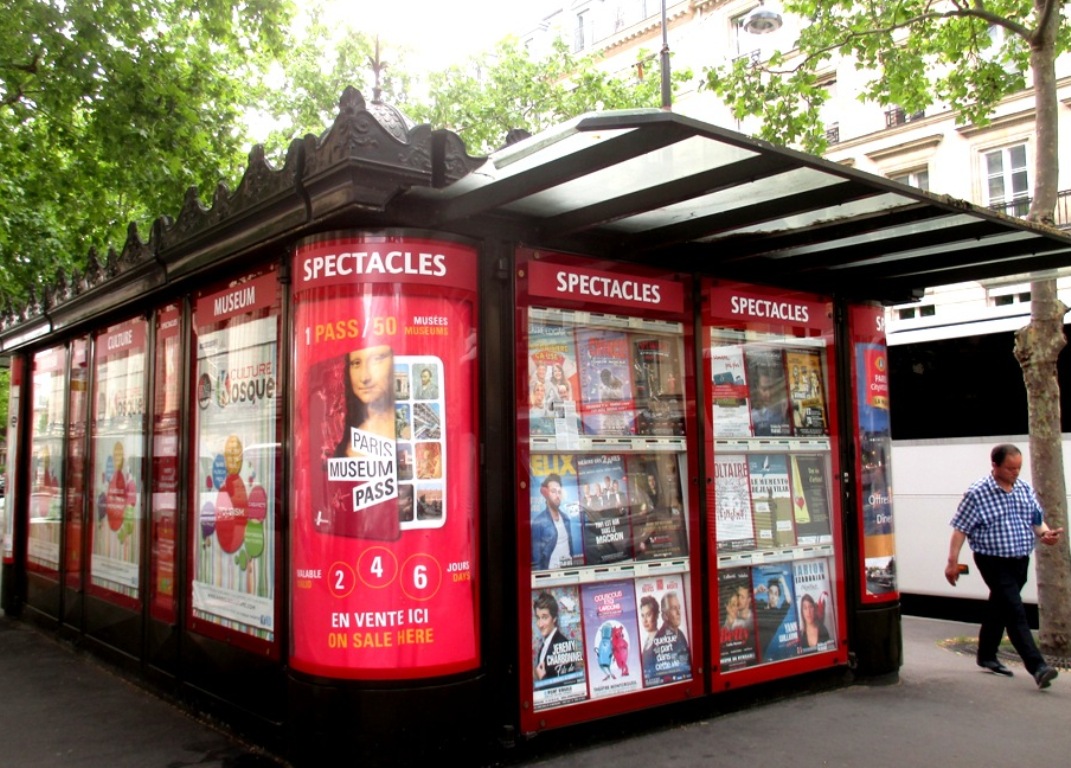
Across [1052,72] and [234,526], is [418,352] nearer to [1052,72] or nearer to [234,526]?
[234,526]

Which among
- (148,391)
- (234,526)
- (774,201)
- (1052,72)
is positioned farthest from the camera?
(1052,72)

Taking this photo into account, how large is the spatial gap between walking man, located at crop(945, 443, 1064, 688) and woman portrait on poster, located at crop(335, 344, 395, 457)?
4217mm

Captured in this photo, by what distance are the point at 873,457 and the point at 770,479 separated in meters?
0.99

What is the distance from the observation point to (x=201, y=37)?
10680mm

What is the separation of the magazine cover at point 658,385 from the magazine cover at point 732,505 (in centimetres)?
45

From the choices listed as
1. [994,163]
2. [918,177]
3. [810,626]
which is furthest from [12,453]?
[918,177]

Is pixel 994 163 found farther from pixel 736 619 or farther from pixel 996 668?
pixel 736 619

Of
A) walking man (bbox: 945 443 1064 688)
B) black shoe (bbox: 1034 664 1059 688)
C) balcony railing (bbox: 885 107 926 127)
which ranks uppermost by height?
balcony railing (bbox: 885 107 926 127)

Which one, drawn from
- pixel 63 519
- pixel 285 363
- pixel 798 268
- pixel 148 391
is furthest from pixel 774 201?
pixel 63 519

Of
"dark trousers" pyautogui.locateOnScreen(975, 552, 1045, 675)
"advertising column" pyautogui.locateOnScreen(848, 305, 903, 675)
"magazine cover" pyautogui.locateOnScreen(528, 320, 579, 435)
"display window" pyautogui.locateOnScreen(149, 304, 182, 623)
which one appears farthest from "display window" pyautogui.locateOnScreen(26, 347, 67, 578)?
"dark trousers" pyautogui.locateOnScreen(975, 552, 1045, 675)

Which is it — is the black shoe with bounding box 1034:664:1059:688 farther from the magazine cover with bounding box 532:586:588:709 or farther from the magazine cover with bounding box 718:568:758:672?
the magazine cover with bounding box 532:586:588:709

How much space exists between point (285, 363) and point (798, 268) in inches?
133

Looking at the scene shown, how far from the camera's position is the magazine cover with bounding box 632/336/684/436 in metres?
5.52

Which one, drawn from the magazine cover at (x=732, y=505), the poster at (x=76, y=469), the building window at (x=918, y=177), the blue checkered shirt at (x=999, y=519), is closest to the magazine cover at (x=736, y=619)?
the magazine cover at (x=732, y=505)
